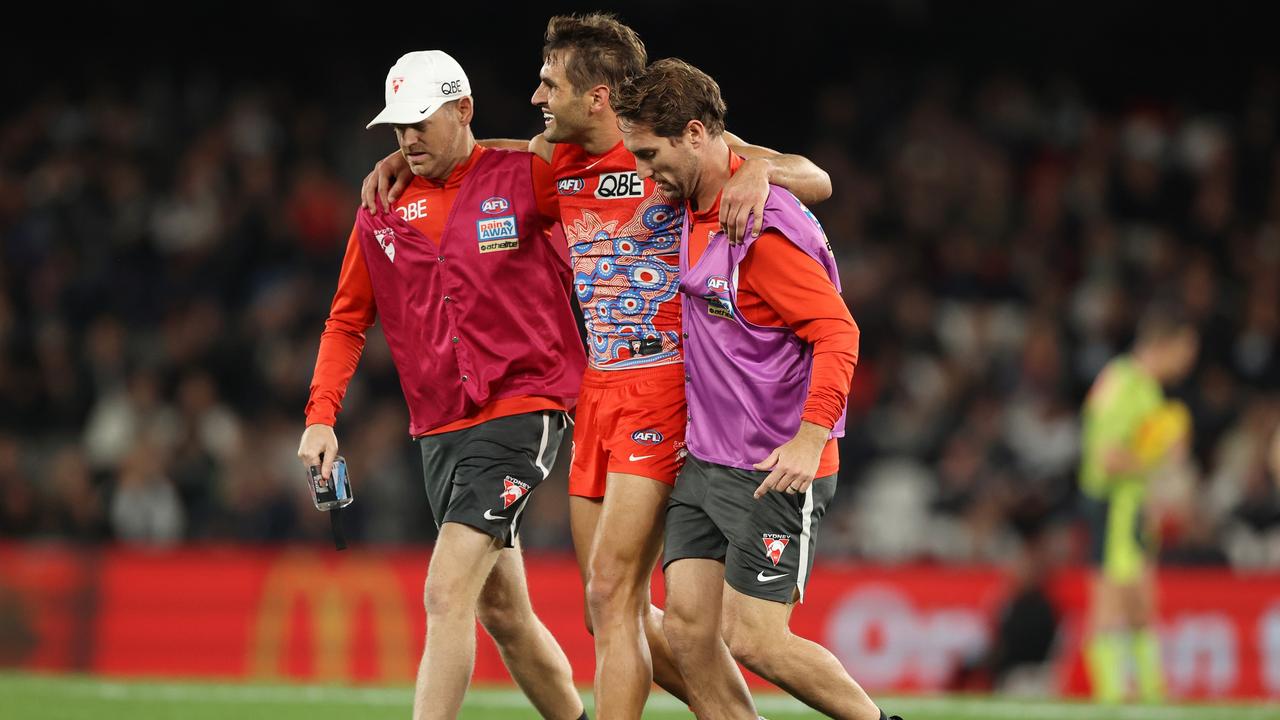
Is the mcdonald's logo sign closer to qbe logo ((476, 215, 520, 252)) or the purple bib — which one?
qbe logo ((476, 215, 520, 252))

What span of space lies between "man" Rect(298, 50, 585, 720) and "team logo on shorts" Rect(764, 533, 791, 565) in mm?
1118

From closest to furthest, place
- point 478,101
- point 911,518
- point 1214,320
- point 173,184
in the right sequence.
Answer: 1. point 911,518
2. point 1214,320
3. point 173,184
4. point 478,101

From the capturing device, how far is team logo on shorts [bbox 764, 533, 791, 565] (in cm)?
557

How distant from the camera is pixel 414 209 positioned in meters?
6.43

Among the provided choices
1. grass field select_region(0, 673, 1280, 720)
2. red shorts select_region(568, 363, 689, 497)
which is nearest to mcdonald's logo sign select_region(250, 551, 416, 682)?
Result: grass field select_region(0, 673, 1280, 720)

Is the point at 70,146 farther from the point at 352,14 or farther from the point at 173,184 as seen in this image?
the point at 352,14

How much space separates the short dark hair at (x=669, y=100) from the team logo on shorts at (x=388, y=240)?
1.21m

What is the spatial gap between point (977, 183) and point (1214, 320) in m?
3.05

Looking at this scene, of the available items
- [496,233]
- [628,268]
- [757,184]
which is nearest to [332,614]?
[496,233]

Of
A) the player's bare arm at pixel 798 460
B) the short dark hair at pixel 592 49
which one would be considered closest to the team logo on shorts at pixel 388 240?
the short dark hair at pixel 592 49

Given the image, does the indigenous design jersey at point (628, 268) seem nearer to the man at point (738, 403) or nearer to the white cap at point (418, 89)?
the man at point (738, 403)

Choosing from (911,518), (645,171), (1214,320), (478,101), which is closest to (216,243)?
(478,101)

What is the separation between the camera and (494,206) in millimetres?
6363

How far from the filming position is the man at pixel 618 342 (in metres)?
5.87
